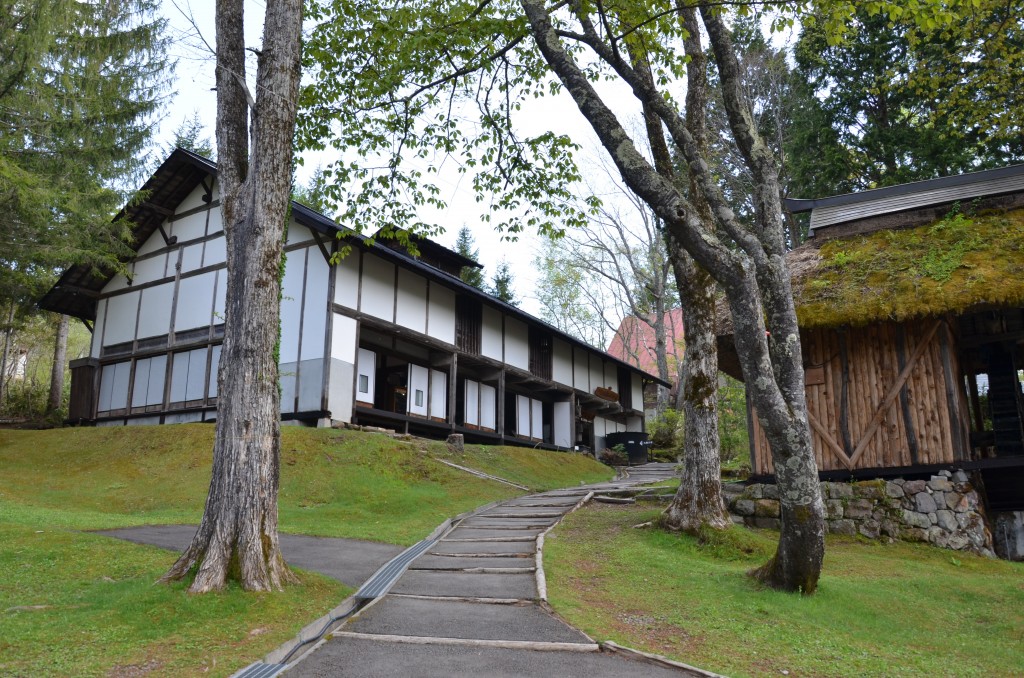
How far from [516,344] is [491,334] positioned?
1.58m

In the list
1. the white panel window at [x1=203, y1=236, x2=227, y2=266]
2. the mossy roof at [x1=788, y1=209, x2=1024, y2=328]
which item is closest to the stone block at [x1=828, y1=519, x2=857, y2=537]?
the mossy roof at [x1=788, y1=209, x2=1024, y2=328]

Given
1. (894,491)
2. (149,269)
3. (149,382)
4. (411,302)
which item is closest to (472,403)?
(411,302)

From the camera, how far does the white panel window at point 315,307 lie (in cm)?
1909

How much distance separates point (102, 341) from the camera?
2436cm

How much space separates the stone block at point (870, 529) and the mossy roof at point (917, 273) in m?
3.29

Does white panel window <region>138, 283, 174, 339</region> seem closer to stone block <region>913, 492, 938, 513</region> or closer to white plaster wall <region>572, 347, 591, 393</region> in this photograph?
white plaster wall <region>572, 347, 591, 393</region>

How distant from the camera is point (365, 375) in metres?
20.6

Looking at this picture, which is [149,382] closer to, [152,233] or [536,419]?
[152,233]

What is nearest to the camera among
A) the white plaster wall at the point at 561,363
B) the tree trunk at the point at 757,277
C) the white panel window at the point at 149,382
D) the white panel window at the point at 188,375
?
the tree trunk at the point at 757,277

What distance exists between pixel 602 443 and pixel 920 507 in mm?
20782

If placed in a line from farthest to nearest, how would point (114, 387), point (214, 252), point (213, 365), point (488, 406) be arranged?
point (488, 406), point (114, 387), point (214, 252), point (213, 365)

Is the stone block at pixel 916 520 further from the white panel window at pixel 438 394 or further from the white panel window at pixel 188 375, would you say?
the white panel window at pixel 188 375

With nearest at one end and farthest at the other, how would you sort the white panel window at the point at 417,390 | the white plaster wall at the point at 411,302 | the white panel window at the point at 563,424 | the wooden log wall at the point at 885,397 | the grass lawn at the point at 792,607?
the grass lawn at the point at 792,607 → the wooden log wall at the point at 885,397 → the white plaster wall at the point at 411,302 → the white panel window at the point at 417,390 → the white panel window at the point at 563,424

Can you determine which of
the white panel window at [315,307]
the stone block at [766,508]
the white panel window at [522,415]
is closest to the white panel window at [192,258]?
the white panel window at [315,307]
